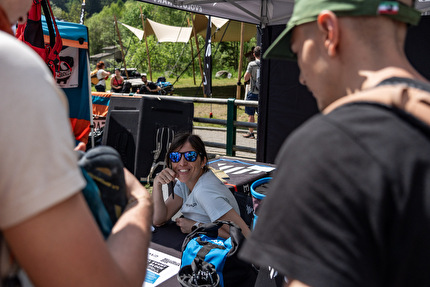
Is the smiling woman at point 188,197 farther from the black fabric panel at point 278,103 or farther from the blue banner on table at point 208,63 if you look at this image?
the blue banner on table at point 208,63

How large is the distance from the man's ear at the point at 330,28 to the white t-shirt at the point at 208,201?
2013 millimetres

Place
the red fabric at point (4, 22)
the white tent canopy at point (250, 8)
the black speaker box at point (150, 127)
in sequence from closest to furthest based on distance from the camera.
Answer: the red fabric at point (4, 22)
the white tent canopy at point (250, 8)
the black speaker box at point (150, 127)

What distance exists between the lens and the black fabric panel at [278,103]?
499 centimetres

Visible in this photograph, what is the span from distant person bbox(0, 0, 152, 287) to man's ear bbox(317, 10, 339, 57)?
615mm

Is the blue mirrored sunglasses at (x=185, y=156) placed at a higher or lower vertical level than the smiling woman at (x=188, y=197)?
higher

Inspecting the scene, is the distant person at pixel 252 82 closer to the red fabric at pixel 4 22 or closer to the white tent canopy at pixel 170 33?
the red fabric at pixel 4 22

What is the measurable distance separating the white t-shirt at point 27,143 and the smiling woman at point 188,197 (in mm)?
2187

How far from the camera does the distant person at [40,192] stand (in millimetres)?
609

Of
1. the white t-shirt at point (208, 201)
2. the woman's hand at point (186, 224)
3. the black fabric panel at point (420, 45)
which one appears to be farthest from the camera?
the black fabric panel at point (420, 45)

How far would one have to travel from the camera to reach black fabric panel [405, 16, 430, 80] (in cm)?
409

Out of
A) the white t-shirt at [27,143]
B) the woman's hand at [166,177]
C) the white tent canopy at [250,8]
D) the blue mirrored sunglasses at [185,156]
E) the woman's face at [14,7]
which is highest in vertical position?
the white tent canopy at [250,8]

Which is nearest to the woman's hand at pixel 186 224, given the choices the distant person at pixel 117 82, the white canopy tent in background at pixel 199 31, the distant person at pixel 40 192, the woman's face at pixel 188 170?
the woman's face at pixel 188 170

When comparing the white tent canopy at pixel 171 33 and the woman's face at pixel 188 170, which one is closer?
the woman's face at pixel 188 170

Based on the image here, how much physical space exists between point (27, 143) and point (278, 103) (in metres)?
4.81
